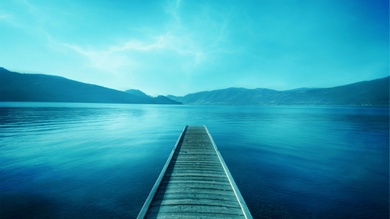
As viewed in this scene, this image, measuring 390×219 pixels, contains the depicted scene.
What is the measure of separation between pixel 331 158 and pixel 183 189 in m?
18.7

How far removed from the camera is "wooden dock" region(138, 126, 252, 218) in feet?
20.4

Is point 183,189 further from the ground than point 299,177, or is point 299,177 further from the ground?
point 183,189

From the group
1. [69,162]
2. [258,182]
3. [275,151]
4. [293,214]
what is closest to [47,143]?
[69,162]

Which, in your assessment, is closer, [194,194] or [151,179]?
[194,194]

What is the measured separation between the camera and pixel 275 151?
68.2 ft

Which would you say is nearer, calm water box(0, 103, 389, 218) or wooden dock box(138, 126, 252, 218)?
wooden dock box(138, 126, 252, 218)

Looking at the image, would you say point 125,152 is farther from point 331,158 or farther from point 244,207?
point 331,158

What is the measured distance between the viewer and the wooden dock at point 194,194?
6.22 metres

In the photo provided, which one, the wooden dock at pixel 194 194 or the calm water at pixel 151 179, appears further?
the calm water at pixel 151 179

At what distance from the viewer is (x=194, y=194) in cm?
740

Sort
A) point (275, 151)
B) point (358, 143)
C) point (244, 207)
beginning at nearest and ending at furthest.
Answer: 1. point (244, 207)
2. point (275, 151)
3. point (358, 143)

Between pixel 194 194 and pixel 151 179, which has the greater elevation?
pixel 194 194

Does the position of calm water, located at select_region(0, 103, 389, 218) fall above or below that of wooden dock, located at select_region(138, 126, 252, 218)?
below

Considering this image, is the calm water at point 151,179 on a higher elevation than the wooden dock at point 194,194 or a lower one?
lower
